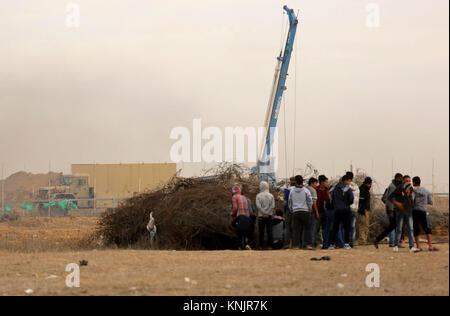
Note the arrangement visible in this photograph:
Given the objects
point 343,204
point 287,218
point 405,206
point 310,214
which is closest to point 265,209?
point 287,218

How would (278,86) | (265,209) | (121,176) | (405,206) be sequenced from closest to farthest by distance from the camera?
(405,206)
(265,209)
(278,86)
(121,176)

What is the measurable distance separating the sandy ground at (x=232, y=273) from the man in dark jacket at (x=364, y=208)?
7.48 feet

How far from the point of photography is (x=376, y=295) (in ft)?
31.2

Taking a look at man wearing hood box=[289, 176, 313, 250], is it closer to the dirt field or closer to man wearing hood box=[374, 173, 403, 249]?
the dirt field

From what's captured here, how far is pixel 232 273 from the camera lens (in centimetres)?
1248

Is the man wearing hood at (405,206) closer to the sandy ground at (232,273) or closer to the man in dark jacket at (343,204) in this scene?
the sandy ground at (232,273)

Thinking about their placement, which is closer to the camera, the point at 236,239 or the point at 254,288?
the point at 254,288

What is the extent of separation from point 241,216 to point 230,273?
17.0ft

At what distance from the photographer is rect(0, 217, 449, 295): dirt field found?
34.1 feet

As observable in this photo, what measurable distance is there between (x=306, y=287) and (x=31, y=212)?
138 feet

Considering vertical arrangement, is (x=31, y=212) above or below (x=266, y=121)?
below

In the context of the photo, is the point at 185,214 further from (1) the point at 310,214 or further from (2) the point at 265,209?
(1) the point at 310,214

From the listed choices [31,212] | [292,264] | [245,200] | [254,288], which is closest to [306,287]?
[254,288]
